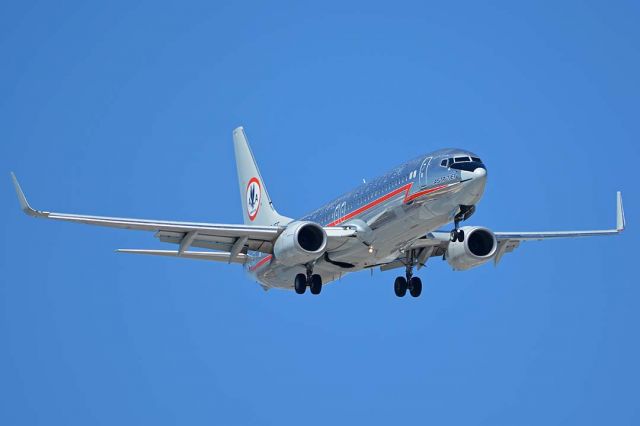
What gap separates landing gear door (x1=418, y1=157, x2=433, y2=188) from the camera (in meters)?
41.7

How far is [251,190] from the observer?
2329 inches

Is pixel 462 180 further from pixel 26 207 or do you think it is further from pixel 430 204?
pixel 26 207

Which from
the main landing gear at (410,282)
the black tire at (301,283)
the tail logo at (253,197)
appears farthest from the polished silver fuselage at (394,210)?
the tail logo at (253,197)

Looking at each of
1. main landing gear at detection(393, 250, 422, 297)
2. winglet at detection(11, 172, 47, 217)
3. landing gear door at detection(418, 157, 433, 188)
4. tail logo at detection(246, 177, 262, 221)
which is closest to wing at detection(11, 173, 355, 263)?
winglet at detection(11, 172, 47, 217)

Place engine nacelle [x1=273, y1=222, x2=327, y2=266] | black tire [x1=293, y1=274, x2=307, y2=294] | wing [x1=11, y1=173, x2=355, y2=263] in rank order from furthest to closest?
black tire [x1=293, y1=274, x2=307, y2=294], engine nacelle [x1=273, y1=222, x2=327, y2=266], wing [x1=11, y1=173, x2=355, y2=263]

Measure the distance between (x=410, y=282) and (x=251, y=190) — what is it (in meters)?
12.5

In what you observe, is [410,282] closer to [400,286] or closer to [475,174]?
[400,286]

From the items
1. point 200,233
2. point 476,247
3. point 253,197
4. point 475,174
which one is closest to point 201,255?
point 200,233

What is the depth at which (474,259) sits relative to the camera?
47.8 m

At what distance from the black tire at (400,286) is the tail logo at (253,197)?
33.1 ft

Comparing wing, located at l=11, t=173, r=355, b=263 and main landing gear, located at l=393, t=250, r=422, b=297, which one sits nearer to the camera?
wing, located at l=11, t=173, r=355, b=263

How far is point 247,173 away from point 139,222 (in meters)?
17.2

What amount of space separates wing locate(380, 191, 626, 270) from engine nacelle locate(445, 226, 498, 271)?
3.15ft

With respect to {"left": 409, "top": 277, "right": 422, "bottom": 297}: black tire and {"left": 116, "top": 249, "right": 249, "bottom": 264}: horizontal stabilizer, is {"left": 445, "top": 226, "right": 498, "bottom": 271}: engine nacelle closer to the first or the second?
{"left": 409, "top": 277, "right": 422, "bottom": 297}: black tire
